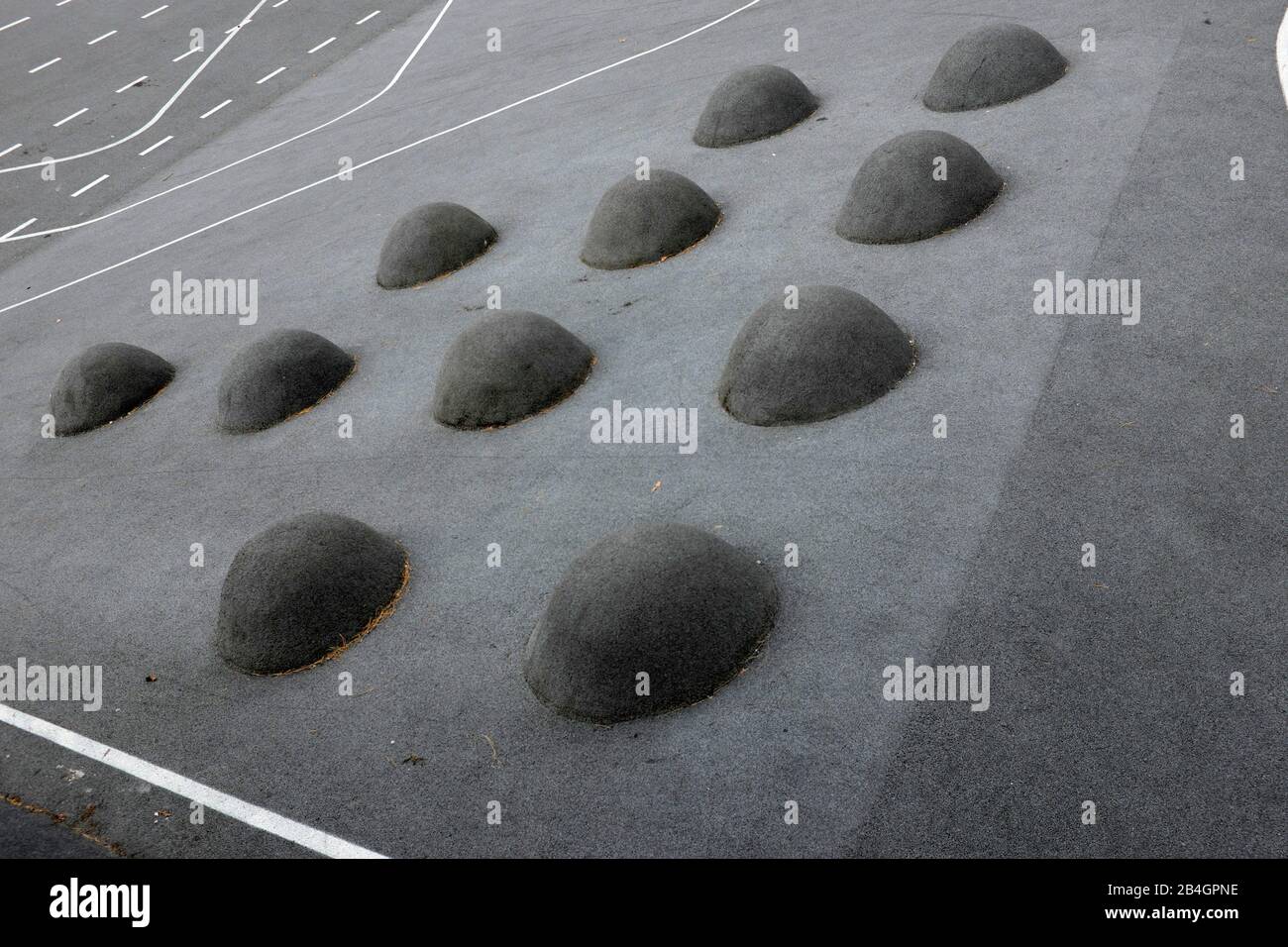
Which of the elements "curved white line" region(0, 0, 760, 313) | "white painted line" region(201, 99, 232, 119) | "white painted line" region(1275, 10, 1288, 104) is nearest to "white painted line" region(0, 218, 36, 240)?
"curved white line" region(0, 0, 760, 313)

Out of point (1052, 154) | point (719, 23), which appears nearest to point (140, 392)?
point (1052, 154)

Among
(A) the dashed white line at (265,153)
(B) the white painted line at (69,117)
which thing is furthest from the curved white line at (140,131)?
(A) the dashed white line at (265,153)

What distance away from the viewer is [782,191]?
14766 millimetres

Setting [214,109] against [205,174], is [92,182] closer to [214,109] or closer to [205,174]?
[205,174]

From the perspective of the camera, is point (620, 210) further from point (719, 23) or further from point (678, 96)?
point (719, 23)

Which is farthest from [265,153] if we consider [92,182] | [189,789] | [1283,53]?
[1283,53]

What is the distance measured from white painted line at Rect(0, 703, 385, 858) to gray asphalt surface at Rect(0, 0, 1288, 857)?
0.10m

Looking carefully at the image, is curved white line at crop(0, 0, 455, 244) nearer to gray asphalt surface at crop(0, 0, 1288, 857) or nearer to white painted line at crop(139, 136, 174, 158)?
white painted line at crop(139, 136, 174, 158)

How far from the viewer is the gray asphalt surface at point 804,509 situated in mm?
6699

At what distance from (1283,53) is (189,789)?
15498mm

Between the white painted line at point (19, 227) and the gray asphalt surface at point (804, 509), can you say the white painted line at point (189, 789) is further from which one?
the white painted line at point (19, 227)

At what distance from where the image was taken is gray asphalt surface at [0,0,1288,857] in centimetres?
670

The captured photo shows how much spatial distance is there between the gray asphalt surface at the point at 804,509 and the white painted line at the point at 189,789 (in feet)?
0.34

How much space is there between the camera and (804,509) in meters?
9.16
